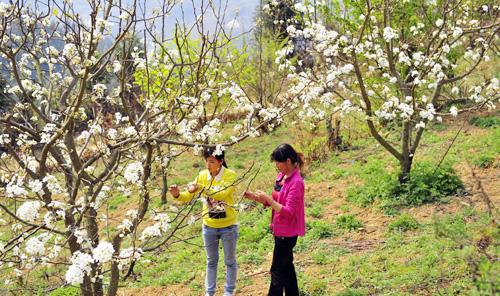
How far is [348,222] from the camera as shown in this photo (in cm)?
678

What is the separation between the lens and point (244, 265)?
630cm

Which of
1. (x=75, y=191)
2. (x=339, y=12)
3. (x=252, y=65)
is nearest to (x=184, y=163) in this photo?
(x=252, y=65)

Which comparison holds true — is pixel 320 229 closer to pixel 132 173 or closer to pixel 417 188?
pixel 417 188

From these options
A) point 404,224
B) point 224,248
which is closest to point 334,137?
point 404,224

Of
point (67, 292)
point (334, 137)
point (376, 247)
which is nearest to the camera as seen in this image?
point (67, 292)

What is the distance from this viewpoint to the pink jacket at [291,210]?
4219 millimetres

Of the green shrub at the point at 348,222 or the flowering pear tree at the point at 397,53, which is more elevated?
the flowering pear tree at the point at 397,53

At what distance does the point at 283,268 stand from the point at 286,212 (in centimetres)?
59

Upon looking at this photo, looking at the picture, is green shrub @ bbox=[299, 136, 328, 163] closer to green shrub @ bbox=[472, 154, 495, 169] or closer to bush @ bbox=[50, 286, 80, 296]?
green shrub @ bbox=[472, 154, 495, 169]

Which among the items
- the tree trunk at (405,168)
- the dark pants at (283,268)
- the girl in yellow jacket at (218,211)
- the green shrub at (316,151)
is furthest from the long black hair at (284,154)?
the green shrub at (316,151)

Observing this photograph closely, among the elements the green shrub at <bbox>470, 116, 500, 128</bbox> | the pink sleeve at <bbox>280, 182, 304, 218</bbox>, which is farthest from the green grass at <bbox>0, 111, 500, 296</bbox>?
the pink sleeve at <bbox>280, 182, 304, 218</bbox>

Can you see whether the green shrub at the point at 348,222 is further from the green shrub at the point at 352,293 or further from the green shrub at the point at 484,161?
the green shrub at the point at 484,161

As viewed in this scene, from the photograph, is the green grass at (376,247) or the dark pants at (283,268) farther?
the green grass at (376,247)

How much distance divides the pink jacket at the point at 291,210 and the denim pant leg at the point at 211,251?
0.65 metres
